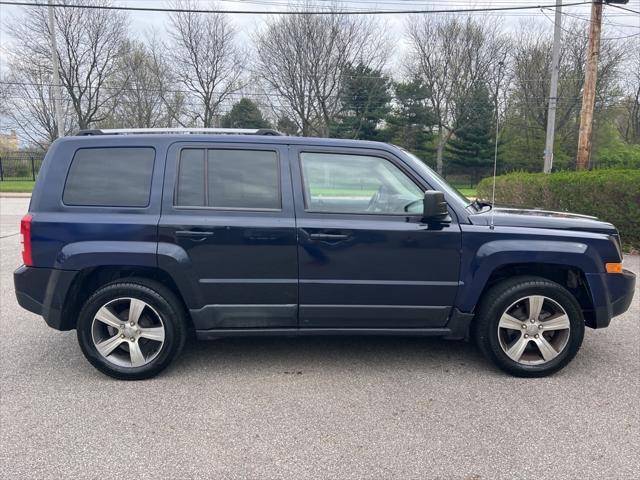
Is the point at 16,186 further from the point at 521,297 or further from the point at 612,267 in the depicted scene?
the point at 612,267

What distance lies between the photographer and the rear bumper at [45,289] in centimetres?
335

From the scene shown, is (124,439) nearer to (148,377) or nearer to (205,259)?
(148,377)

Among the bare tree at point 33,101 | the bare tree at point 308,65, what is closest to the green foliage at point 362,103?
the bare tree at point 308,65

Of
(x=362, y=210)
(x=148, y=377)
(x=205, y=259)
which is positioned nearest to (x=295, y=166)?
(x=362, y=210)

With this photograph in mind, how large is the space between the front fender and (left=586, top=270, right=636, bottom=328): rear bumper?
0.39 feet

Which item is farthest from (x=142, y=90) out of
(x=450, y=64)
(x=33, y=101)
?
(x=450, y=64)

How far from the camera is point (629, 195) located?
811 cm

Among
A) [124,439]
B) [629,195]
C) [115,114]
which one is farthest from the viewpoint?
Result: [115,114]

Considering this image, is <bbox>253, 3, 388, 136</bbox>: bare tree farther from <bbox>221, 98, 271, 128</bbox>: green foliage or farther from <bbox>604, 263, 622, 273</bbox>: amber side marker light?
<bbox>604, 263, 622, 273</bbox>: amber side marker light

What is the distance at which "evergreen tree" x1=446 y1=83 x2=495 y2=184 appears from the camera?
3994cm

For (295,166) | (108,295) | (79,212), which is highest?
(295,166)

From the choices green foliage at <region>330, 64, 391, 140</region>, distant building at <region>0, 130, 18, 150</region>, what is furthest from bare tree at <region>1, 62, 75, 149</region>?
green foliage at <region>330, 64, 391, 140</region>

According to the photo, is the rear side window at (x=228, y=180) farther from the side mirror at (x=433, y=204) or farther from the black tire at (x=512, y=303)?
the black tire at (x=512, y=303)

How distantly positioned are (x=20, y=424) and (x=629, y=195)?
367 inches
